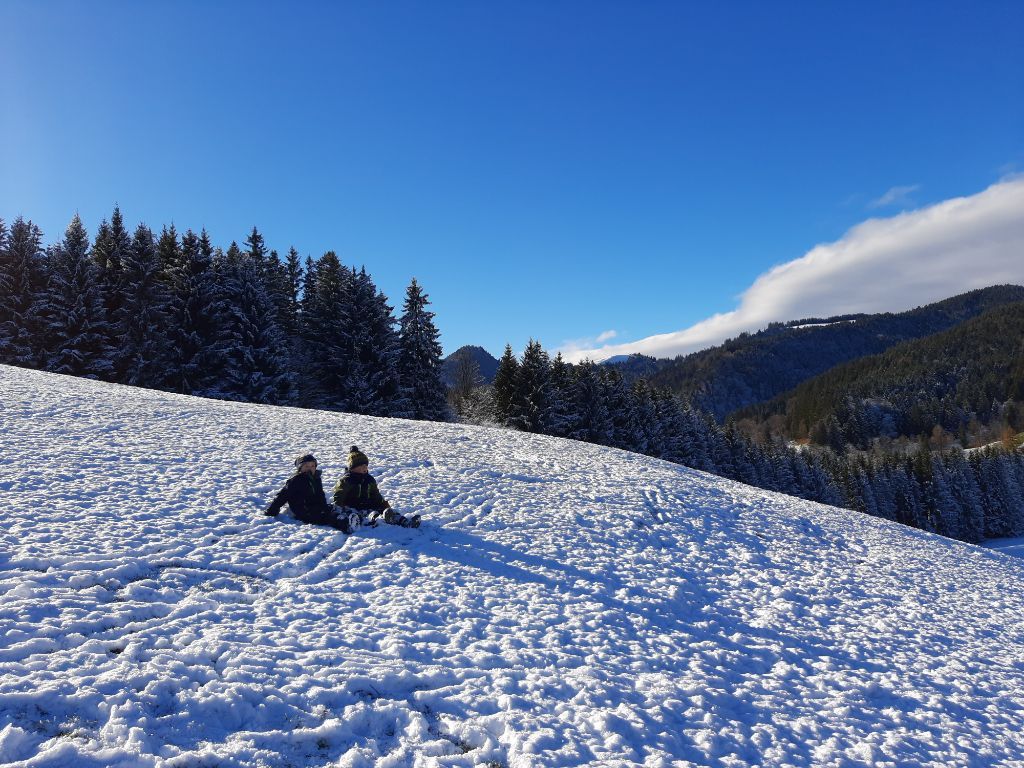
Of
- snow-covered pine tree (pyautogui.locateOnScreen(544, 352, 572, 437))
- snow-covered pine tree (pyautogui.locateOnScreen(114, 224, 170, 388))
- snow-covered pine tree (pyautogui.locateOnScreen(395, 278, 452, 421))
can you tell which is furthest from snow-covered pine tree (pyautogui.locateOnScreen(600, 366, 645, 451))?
snow-covered pine tree (pyautogui.locateOnScreen(114, 224, 170, 388))

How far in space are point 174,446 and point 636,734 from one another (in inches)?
578

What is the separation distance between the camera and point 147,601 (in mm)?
6918

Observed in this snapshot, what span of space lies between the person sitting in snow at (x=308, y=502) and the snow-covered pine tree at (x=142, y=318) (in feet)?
90.0

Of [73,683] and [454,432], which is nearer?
[73,683]

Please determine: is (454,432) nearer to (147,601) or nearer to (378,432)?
(378,432)

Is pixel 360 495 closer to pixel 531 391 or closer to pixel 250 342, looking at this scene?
pixel 250 342

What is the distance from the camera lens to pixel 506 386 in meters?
44.5

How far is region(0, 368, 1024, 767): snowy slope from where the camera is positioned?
5.02 meters

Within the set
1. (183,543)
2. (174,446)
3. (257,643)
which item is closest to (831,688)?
(257,643)

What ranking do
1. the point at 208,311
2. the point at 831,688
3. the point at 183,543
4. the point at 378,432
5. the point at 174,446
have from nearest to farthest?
the point at 831,688, the point at 183,543, the point at 174,446, the point at 378,432, the point at 208,311

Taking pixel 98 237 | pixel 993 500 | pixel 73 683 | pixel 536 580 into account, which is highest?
pixel 98 237

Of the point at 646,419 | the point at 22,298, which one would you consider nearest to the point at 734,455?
the point at 646,419

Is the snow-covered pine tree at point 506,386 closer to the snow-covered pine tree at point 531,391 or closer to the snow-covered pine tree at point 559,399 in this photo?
the snow-covered pine tree at point 531,391

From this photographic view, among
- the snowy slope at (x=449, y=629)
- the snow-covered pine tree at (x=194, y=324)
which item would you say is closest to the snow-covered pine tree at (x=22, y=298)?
the snow-covered pine tree at (x=194, y=324)
